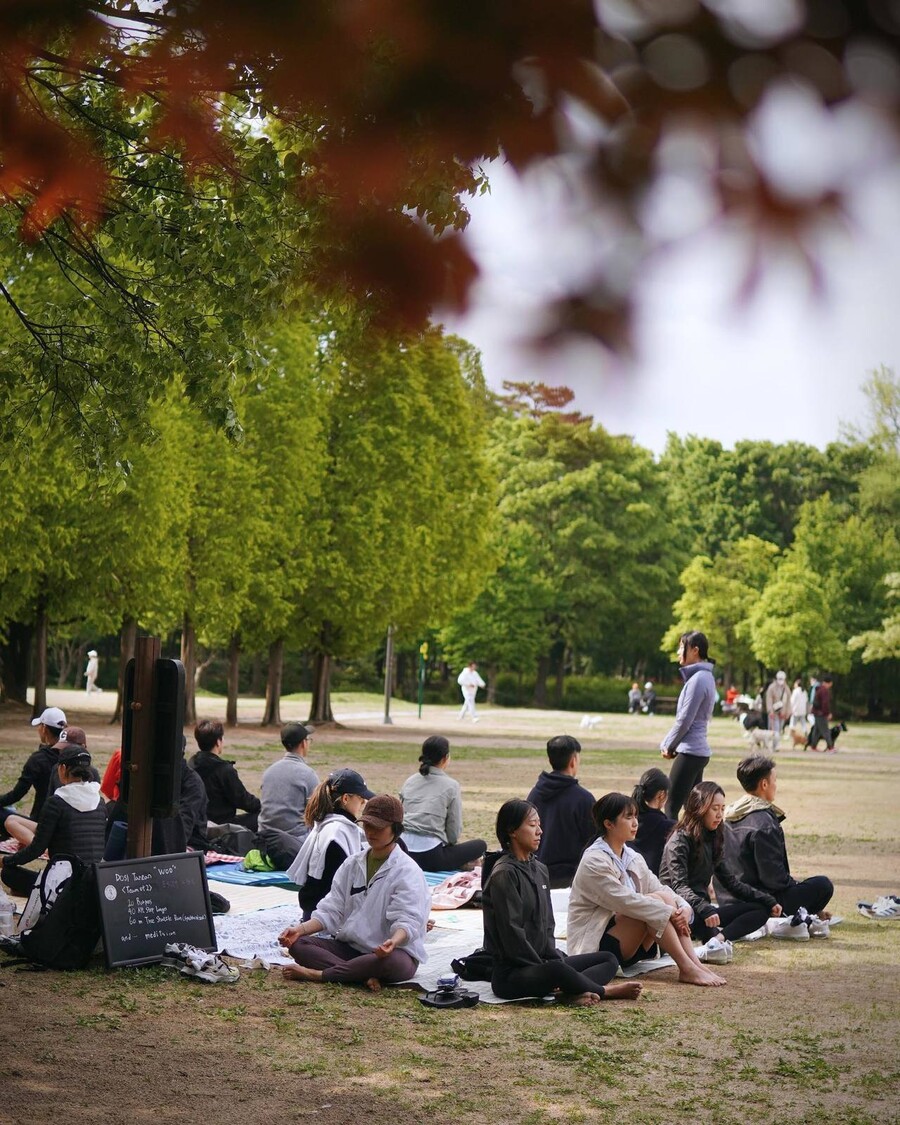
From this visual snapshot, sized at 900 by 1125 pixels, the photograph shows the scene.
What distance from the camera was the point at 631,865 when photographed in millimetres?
8789

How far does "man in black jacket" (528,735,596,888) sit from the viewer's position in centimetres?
1097

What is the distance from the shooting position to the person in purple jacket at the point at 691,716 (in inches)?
477

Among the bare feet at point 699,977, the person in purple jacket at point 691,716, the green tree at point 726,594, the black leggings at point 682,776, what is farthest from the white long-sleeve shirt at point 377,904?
the green tree at point 726,594

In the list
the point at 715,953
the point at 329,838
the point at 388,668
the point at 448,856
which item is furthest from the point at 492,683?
the point at 329,838

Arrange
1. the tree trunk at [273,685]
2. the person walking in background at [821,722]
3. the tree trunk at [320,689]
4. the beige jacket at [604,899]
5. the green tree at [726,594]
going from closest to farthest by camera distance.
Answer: the beige jacket at [604,899], the person walking in background at [821,722], the tree trunk at [273,685], the tree trunk at [320,689], the green tree at [726,594]

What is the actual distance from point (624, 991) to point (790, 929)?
2840 millimetres

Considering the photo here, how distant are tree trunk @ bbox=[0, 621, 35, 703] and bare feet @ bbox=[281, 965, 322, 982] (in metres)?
31.8

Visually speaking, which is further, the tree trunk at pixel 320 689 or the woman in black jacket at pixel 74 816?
the tree trunk at pixel 320 689

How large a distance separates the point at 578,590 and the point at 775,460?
6593 centimetres

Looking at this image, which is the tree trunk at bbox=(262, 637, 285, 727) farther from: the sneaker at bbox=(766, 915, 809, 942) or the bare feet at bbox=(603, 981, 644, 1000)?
the bare feet at bbox=(603, 981, 644, 1000)

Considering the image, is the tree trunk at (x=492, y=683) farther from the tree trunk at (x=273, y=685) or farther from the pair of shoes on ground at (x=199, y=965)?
the pair of shoes on ground at (x=199, y=965)

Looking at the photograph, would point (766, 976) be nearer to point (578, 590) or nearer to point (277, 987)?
point (277, 987)

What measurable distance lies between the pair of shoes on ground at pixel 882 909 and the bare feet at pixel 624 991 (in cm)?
410

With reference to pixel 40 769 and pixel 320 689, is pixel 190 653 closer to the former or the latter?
pixel 320 689
